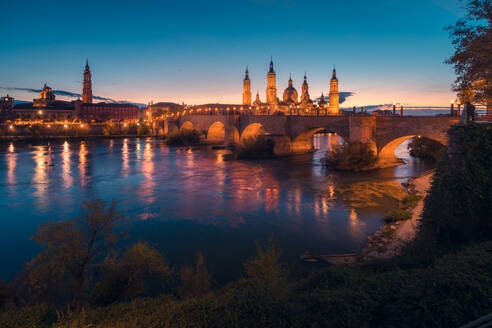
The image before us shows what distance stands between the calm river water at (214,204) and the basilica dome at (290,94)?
174 ft

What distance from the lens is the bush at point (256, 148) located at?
32781 mm

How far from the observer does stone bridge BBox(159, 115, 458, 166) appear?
67.1 feet

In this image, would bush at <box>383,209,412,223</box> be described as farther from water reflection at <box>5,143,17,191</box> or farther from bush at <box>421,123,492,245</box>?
water reflection at <box>5,143,17,191</box>

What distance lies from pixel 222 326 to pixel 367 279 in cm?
239

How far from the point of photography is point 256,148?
32906mm

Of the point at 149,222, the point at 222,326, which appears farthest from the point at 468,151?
the point at 149,222

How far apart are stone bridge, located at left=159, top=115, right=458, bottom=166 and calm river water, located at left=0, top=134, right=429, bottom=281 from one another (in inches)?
103

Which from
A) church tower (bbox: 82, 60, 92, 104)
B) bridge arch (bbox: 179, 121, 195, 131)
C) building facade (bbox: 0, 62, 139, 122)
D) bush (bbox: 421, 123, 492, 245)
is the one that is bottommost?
bush (bbox: 421, 123, 492, 245)

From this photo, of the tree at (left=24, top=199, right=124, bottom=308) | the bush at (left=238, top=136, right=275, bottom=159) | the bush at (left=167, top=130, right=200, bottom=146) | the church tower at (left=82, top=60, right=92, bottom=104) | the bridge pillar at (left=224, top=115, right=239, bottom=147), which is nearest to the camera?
the tree at (left=24, top=199, right=124, bottom=308)

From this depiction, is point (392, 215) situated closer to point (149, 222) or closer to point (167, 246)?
point (167, 246)

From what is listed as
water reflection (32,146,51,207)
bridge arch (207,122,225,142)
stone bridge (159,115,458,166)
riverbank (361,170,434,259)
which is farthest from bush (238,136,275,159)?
riverbank (361,170,434,259)

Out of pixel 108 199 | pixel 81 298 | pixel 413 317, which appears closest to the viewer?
pixel 413 317

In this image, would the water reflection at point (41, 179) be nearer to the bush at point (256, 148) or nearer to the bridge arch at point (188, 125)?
the bush at point (256, 148)

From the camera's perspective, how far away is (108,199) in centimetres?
1725
